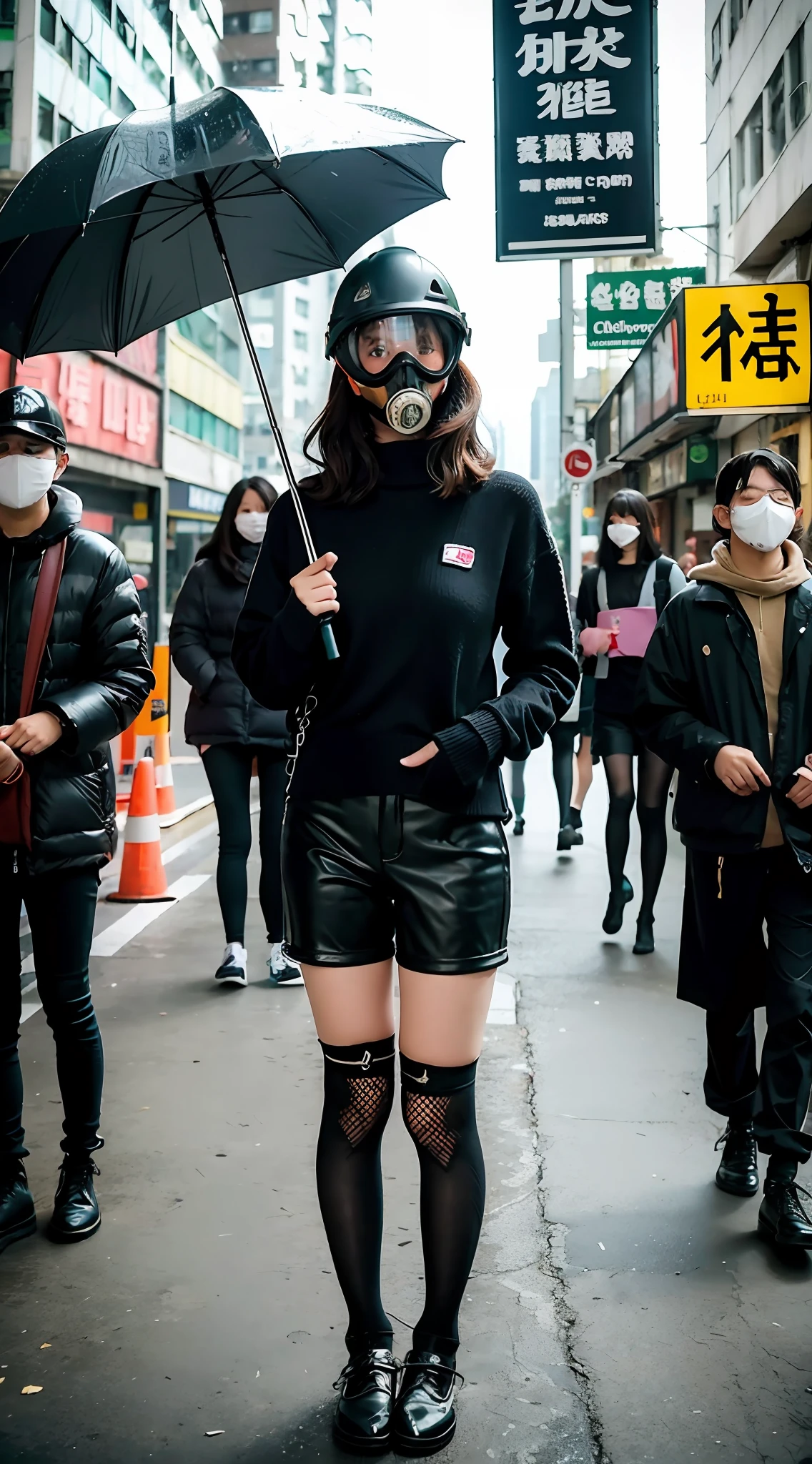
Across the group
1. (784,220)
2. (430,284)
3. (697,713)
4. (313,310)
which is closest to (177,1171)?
(697,713)

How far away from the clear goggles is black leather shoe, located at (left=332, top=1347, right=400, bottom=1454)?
1847mm

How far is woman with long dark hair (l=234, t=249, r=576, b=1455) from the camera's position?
257 cm

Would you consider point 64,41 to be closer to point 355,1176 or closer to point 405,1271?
point 405,1271

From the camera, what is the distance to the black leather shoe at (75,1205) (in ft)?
11.7

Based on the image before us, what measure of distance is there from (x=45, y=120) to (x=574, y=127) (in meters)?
8.73

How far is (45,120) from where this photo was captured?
1792cm

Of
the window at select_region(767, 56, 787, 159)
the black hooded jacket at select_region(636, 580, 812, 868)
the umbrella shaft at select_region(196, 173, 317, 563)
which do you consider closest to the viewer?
the umbrella shaft at select_region(196, 173, 317, 563)

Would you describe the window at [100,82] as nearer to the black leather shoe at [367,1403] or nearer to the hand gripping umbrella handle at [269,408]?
the hand gripping umbrella handle at [269,408]

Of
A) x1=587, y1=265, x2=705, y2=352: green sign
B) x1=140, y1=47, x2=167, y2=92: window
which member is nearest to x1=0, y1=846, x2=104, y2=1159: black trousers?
x1=587, y1=265, x2=705, y2=352: green sign

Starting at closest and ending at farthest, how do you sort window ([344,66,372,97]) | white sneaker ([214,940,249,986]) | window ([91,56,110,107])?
1. white sneaker ([214,940,249,986])
2. window ([91,56,110,107])
3. window ([344,66,372,97])

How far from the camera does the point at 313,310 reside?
92188 mm

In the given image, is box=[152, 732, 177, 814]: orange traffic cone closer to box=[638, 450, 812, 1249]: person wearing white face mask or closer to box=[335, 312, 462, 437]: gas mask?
box=[638, 450, 812, 1249]: person wearing white face mask

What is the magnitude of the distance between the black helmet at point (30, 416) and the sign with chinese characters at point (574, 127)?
9782 millimetres

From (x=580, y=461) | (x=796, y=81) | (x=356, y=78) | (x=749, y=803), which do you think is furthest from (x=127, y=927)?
(x=356, y=78)
